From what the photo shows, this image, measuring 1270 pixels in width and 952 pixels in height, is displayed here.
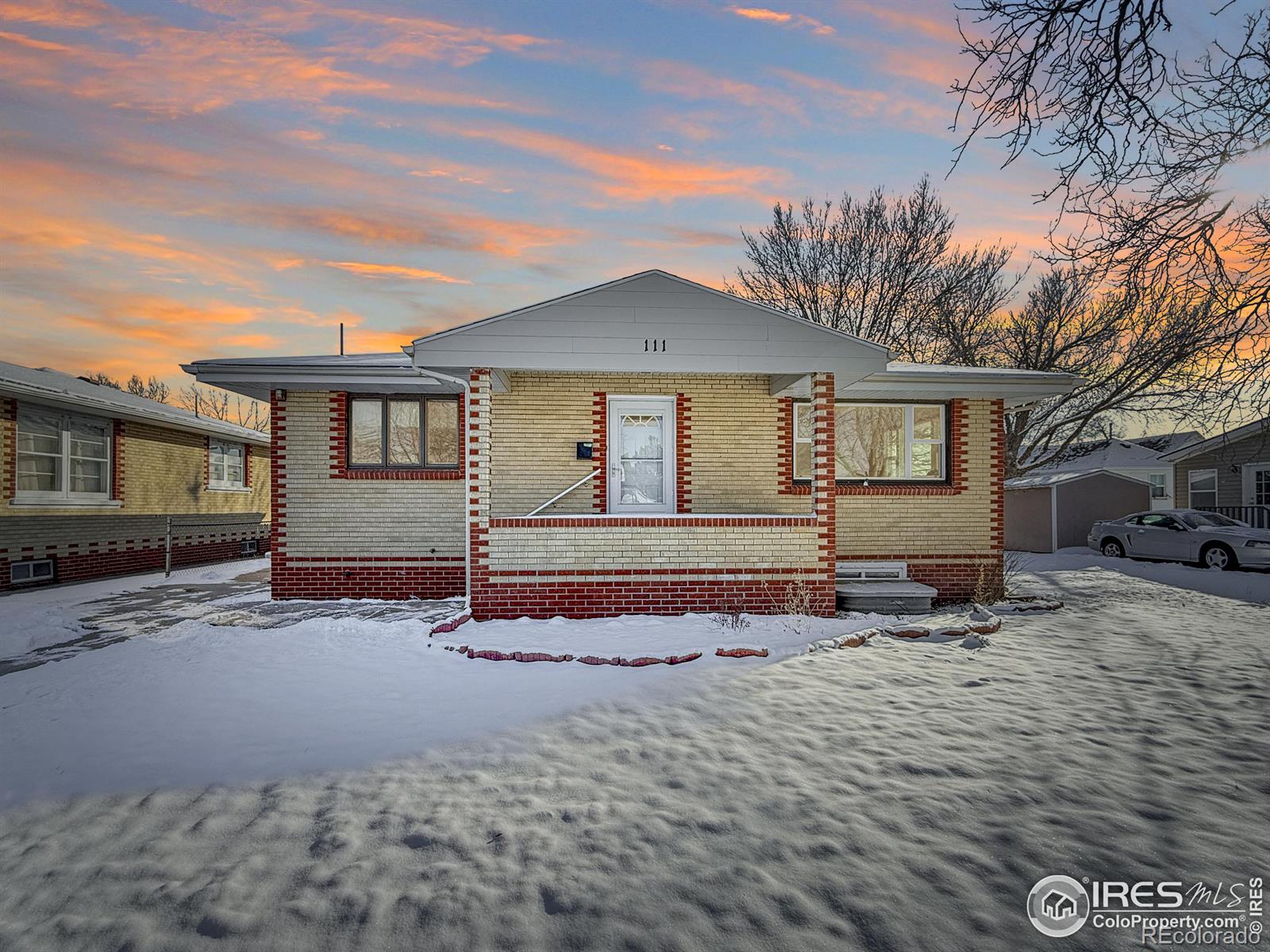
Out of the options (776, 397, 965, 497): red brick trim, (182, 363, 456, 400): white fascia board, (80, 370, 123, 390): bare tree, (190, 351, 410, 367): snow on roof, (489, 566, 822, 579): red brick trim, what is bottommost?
(489, 566, 822, 579): red brick trim

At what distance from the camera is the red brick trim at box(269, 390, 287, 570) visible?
9727mm

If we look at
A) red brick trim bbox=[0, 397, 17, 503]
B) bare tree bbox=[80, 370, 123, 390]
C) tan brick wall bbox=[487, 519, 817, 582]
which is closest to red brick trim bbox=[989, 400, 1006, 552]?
tan brick wall bbox=[487, 519, 817, 582]

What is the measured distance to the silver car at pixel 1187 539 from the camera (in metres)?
14.3

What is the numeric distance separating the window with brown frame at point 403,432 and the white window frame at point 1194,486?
2612cm

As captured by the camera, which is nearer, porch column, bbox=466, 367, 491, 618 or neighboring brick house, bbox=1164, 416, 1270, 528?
porch column, bbox=466, 367, 491, 618

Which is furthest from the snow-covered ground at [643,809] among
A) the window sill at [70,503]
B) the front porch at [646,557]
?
the window sill at [70,503]

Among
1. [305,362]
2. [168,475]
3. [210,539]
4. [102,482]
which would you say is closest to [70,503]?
[102,482]

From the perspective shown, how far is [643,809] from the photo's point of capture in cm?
322

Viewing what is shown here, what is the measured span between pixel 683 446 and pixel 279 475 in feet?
21.8

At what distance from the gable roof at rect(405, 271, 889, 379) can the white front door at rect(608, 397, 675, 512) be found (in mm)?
1861

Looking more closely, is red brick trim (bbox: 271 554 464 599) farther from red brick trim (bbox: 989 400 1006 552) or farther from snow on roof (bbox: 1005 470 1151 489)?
snow on roof (bbox: 1005 470 1151 489)

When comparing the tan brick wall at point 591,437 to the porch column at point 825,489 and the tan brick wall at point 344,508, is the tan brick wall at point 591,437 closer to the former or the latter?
the tan brick wall at point 344,508

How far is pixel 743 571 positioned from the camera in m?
8.05

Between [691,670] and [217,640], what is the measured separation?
559 cm
